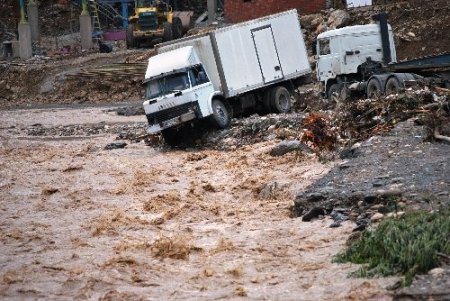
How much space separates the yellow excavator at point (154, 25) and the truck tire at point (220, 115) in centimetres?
2056

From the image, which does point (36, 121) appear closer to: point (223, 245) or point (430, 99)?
point (430, 99)

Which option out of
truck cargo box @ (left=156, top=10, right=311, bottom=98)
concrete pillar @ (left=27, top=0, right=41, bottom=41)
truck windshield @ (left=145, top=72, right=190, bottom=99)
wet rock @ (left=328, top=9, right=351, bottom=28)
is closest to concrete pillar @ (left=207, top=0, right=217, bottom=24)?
wet rock @ (left=328, top=9, right=351, bottom=28)

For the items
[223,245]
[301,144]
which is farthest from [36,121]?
[223,245]

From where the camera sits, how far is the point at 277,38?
92.1 ft

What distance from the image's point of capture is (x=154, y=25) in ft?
151

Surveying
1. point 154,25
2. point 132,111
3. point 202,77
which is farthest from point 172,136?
point 154,25

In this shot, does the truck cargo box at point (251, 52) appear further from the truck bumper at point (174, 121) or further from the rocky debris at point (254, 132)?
the truck bumper at point (174, 121)

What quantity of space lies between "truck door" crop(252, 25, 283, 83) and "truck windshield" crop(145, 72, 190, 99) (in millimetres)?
3709

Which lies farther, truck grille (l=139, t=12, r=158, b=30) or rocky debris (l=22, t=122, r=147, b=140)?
truck grille (l=139, t=12, r=158, b=30)

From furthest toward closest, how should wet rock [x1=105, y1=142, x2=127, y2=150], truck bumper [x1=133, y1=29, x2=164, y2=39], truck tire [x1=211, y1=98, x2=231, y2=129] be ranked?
truck bumper [x1=133, y1=29, x2=164, y2=39] → wet rock [x1=105, y1=142, x2=127, y2=150] → truck tire [x1=211, y1=98, x2=231, y2=129]

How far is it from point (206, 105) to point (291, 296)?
48.9 ft

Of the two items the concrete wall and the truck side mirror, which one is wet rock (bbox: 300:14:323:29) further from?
the truck side mirror

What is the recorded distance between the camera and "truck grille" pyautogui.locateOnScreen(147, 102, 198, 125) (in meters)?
23.8

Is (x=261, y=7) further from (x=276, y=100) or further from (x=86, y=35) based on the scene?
(x=276, y=100)
